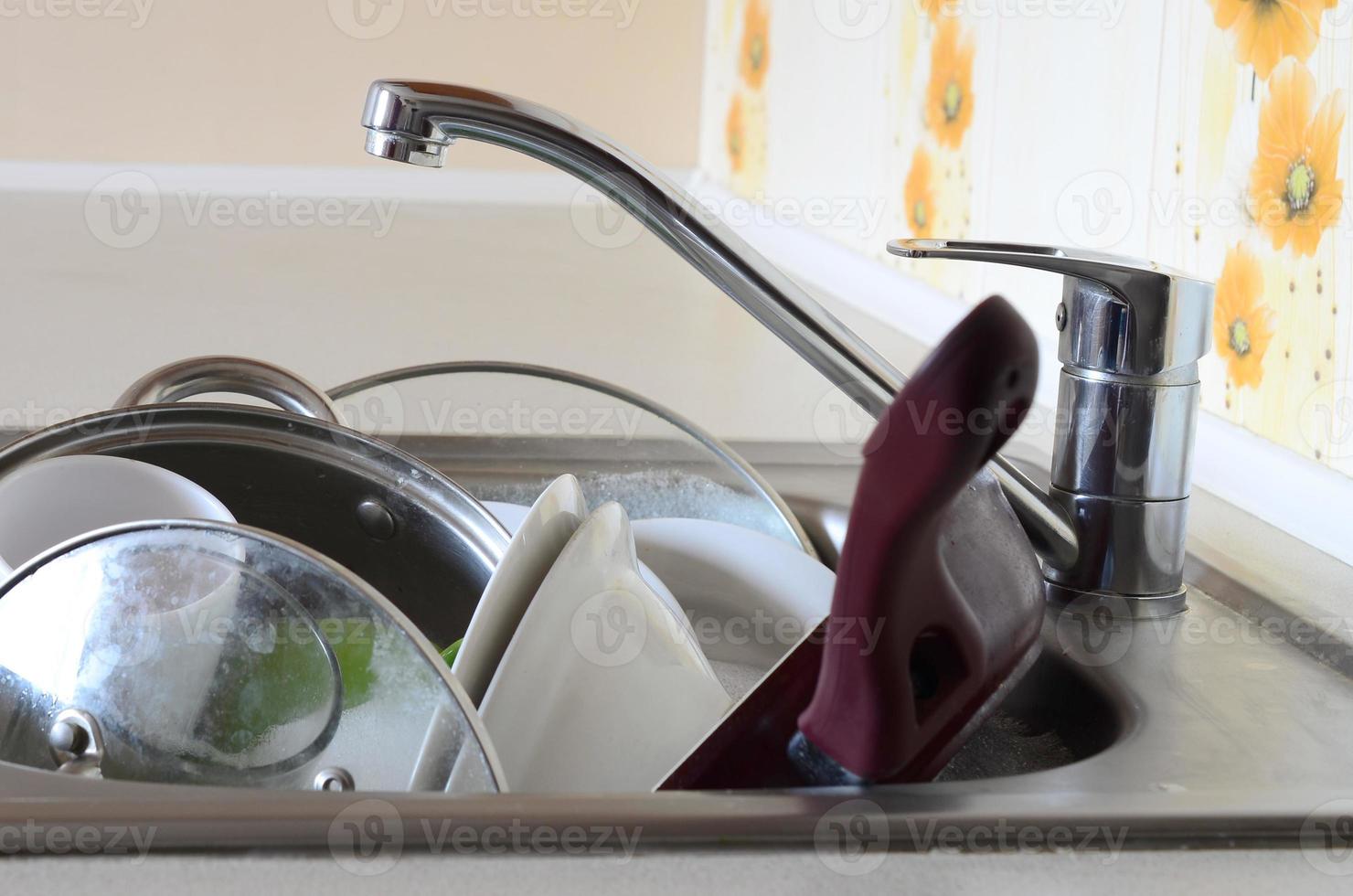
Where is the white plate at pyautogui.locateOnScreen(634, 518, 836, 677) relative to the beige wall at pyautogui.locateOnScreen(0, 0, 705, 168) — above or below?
below

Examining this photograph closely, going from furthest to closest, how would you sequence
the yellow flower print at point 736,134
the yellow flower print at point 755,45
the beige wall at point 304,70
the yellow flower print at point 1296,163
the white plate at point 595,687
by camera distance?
1. the beige wall at point 304,70
2. the yellow flower print at point 736,134
3. the yellow flower print at point 755,45
4. the yellow flower print at point 1296,163
5. the white plate at point 595,687

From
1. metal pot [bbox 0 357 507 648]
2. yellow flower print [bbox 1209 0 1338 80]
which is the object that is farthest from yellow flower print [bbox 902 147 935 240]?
metal pot [bbox 0 357 507 648]

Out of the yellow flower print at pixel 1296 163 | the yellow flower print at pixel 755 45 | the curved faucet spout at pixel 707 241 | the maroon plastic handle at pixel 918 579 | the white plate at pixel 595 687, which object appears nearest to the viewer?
the maroon plastic handle at pixel 918 579

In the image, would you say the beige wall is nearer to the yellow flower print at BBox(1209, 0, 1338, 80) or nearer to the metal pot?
the yellow flower print at BBox(1209, 0, 1338, 80)

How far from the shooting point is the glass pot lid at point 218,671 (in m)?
0.36

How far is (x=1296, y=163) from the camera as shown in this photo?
2.20ft

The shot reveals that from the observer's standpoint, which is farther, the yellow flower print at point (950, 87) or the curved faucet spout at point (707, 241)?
the yellow flower print at point (950, 87)

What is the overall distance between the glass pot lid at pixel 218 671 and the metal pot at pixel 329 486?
0.54 feet

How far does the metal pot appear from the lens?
0.55 meters

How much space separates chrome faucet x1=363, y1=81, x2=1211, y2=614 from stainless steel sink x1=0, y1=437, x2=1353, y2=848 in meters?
0.03

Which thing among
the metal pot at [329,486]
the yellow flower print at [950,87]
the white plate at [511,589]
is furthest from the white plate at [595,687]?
the yellow flower print at [950,87]

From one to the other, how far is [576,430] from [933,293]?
55cm

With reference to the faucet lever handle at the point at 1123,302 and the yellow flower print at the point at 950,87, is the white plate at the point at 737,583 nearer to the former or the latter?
the faucet lever handle at the point at 1123,302

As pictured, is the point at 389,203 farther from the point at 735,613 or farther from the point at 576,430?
the point at 735,613
